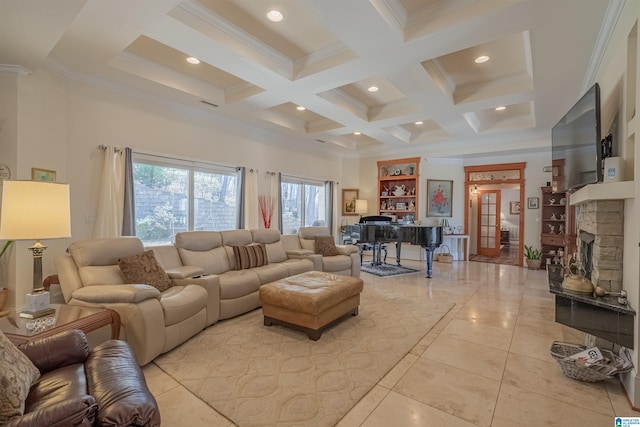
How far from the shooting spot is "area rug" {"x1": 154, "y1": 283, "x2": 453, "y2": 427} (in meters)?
1.96

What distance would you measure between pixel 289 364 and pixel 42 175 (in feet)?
11.1

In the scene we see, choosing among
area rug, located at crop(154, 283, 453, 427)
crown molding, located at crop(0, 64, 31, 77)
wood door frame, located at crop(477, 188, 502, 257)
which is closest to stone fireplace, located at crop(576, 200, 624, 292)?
area rug, located at crop(154, 283, 453, 427)

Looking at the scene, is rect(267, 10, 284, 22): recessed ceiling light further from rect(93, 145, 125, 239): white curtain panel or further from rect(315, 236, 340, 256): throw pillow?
rect(315, 236, 340, 256): throw pillow

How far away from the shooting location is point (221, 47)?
3057 millimetres

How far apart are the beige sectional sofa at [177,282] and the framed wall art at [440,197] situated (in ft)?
13.4

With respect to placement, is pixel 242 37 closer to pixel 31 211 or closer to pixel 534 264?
pixel 31 211

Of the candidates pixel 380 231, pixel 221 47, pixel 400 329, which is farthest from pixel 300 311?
pixel 380 231

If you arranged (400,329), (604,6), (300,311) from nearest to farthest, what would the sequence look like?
(604,6) → (300,311) → (400,329)

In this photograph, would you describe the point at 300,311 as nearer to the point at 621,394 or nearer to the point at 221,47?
the point at 621,394

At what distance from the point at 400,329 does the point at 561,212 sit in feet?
19.2

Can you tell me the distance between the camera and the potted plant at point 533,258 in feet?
21.7

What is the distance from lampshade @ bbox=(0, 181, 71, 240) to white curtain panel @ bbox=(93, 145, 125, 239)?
2071 mm

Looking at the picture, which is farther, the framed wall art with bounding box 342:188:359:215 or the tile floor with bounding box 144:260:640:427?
the framed wall art with bounding box 342:188:359:215

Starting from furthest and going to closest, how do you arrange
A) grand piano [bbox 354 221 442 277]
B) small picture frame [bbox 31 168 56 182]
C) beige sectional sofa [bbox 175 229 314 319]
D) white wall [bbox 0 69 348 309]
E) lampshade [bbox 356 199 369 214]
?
lampshade [bbox 356 199 369 214], grand piano [bbox 354 221 442 277], beige sectional sofa [bbox 175 229 314 319], small picture frame [bbox 31 168 56 182], white wall [bbox 0 69 348 309]
